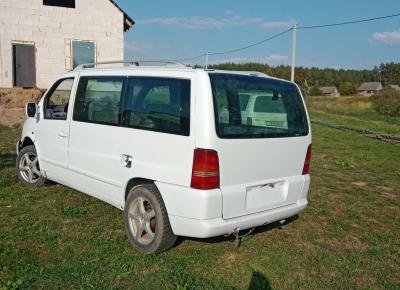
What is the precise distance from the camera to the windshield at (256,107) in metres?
3.66

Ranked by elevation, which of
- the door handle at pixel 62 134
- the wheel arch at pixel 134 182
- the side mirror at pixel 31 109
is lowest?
the wheel arch at pixel 134 182

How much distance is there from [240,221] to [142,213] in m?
1.01

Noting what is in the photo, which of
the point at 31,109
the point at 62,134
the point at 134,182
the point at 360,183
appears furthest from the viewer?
the point at 360,183

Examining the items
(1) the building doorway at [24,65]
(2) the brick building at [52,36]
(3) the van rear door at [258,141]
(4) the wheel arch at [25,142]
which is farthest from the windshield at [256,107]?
(1) the building doorway at [24,65]

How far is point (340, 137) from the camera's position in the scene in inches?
579

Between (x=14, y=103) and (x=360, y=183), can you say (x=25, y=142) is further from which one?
(x=14, y=103)

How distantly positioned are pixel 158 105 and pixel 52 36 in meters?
16.2

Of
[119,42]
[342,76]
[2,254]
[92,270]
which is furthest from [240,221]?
[342,76]

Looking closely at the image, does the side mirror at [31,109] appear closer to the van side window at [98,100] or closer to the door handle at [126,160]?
the van side window at [98,100]

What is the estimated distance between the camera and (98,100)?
15.5 feet

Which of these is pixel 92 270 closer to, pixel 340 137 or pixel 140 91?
pixel 140 91

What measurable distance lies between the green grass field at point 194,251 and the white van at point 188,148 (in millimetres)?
352

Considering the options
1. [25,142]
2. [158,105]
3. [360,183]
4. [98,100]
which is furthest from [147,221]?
[360,183]

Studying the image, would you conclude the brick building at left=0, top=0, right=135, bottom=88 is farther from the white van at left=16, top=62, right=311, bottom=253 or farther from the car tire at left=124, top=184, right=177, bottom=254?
the car tire at left=124, top=184, right=177, bottom=254
